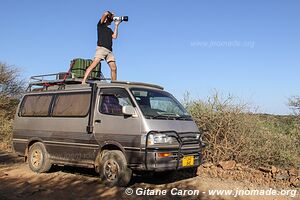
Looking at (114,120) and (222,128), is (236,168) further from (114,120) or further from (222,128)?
(114,120)

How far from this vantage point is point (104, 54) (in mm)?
9570

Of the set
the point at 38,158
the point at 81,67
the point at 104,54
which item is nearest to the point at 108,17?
the point at 104,54

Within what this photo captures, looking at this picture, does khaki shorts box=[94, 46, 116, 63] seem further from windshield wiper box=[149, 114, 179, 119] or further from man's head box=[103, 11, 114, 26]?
windshield wiper box=[149, 114, 179, 119]

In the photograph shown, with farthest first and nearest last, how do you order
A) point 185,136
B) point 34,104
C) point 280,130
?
point 280,130
point 34,104
point 185,136

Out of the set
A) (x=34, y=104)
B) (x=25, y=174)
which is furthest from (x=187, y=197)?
(x=34, y=104)

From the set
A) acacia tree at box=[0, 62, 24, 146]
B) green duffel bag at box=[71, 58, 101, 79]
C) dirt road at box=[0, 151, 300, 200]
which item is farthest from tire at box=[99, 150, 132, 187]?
acacia tree at box=[0, 62, 24, 146]

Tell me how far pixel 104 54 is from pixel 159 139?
3546 mm

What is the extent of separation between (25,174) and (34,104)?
1829mm

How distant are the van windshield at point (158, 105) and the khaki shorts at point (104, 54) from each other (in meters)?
2.08

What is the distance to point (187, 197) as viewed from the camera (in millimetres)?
6816

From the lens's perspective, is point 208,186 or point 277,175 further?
point 277,175

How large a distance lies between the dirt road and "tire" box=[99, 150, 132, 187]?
0.15 m

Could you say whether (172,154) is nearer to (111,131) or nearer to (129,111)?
(129,111)

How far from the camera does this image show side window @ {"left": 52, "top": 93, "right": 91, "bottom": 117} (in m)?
8.22
